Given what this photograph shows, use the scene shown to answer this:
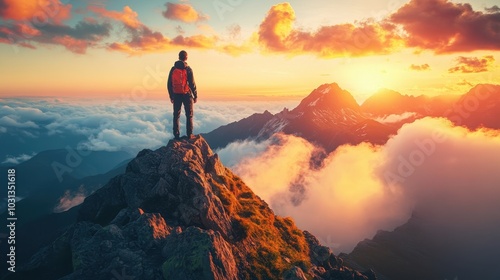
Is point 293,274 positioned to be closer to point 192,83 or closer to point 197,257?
point 197,257

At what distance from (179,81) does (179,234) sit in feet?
56.7

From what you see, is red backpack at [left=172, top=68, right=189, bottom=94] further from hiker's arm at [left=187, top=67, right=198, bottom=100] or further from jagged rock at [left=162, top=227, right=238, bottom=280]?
jagged rock at [left=162, top=227, right=238, bottom=280]

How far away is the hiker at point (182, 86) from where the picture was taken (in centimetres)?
3388

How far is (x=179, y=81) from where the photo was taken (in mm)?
34094

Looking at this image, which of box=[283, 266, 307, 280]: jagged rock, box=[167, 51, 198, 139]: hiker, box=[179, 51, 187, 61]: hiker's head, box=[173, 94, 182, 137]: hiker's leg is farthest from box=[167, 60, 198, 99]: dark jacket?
box=[283, 266, 307, 280]: jagged rock

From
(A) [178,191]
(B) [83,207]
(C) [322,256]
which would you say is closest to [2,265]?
(B) [83,207]

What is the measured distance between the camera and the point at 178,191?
33.8 meters

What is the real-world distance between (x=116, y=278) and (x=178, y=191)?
38.7 ft

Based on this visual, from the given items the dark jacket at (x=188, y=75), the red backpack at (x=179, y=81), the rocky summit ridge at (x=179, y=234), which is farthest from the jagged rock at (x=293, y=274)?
the red backpack at (x=179, y=81)

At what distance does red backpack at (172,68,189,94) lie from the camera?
33.8 meters

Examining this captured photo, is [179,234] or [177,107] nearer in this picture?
[179,234]

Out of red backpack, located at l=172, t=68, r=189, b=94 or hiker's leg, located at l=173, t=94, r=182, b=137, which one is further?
hiker's leg, located at l=173, t=94, r=182, b=137

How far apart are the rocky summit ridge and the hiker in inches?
253

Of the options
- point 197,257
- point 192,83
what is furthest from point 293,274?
point 192,83
